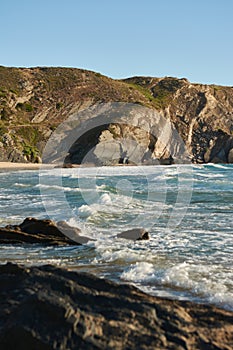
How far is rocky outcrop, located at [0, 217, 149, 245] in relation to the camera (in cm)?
1152

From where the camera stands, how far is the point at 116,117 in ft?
299

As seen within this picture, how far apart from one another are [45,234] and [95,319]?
26.4ft

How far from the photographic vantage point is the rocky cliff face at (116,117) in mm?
81500

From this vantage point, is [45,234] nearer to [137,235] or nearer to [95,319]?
[137,235]

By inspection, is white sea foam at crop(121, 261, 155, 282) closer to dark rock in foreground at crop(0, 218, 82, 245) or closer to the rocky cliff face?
dark rock in foreground at crop(0, 218, 82, 245)

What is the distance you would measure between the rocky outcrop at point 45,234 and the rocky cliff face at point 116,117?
6251 cm

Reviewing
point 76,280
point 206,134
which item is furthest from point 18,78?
point 76,280

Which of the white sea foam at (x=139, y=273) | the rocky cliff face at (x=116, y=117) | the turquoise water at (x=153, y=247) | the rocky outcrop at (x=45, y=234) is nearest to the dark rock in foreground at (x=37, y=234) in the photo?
the rocky outcrop at (x=45, y=234)

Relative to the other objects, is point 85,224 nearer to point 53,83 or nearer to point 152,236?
point 152,236

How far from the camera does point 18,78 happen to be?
331 feet

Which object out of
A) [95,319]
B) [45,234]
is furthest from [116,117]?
[95,319]

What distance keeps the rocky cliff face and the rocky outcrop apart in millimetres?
62513

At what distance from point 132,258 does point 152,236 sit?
333cm

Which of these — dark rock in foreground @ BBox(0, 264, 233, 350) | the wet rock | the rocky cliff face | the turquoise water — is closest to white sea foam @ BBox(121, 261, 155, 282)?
the turquoise water
